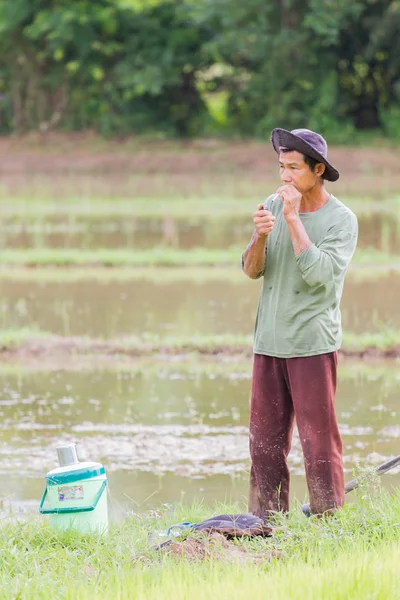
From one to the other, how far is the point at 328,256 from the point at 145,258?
11.1m

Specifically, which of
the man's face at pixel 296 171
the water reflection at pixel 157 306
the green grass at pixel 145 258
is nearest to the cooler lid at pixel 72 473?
the man's face at pixel 296 171

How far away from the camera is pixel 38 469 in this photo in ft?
21.8

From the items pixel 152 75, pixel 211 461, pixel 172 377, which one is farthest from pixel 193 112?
pixel 211 461

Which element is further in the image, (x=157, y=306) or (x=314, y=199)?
(x=157, y=306)

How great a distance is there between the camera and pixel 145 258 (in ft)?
52.2

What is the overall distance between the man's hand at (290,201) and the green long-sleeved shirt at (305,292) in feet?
0.61

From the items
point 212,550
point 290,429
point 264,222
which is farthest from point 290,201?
point 212,550

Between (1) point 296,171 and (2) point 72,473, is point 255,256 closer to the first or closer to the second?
(1) point 296,171

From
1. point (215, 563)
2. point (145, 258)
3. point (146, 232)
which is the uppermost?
point (215, 563)

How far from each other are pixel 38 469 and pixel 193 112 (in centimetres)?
3137

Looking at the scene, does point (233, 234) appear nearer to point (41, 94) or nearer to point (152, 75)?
point (152, 75)

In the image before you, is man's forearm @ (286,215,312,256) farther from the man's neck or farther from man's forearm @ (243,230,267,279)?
the man's neck

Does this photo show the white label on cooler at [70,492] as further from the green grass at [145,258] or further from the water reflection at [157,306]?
the green grass at [145,258]

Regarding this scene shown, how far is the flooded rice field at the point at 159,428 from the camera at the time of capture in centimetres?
639
